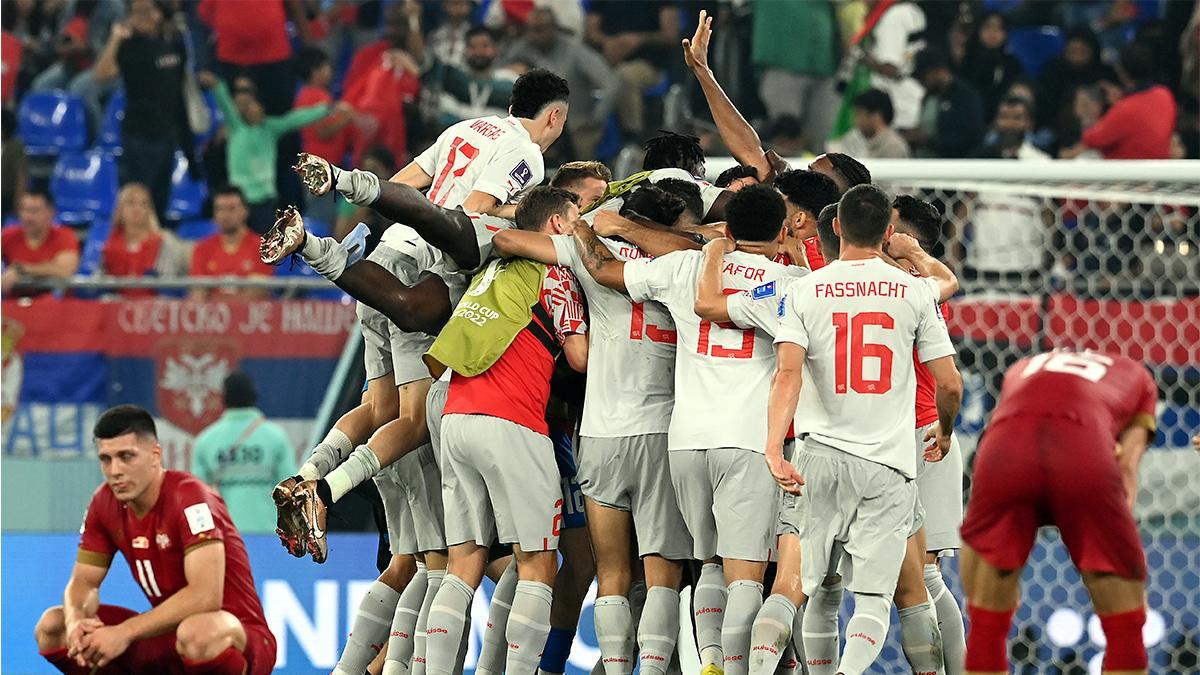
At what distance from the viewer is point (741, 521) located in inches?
272

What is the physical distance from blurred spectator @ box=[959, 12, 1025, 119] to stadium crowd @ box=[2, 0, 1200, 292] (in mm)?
16

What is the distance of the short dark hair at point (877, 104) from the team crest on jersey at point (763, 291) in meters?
6.71

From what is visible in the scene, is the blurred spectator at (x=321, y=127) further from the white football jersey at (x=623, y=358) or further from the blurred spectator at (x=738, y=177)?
the white football jersey at (x=623, y=358)

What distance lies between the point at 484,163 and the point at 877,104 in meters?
6.28

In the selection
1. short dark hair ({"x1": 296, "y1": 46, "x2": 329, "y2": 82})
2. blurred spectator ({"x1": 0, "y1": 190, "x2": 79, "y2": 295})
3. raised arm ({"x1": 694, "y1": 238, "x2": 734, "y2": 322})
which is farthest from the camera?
short dark hair ({"x1": 296, "y1": 46, "x2": 329, "y2": 82})

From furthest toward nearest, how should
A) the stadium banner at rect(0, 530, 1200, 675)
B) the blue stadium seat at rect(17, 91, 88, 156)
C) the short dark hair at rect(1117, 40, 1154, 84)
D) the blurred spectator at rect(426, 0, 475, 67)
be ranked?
the blue stadium seat at rect(17, 91, 88, 156) → the blurred spectator at rect(426, 0, 475, 67) → the short dark hair at rect(1117, 40, 1154, 84) → the stadium banner at rect(0, 530, 1200, 675)

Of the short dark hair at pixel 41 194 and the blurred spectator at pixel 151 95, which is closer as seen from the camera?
the short dark hair at pixel 41 194

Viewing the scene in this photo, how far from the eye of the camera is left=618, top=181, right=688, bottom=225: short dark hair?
7324 mm

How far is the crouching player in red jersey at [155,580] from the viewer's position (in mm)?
7891

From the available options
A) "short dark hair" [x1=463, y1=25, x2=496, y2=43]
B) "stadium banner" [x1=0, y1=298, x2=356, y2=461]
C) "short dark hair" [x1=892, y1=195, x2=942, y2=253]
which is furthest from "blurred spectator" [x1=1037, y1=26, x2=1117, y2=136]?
"short dark hair" [x1=892, y1=195, x2=942, y2=253]

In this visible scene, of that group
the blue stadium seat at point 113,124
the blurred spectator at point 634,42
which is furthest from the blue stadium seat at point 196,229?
the blurred spectator at point 634,42

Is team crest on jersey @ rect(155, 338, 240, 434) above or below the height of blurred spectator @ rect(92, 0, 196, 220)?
below

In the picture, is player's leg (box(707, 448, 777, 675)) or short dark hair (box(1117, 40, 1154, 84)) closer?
player's leg (box(707, 448, 777, 675))

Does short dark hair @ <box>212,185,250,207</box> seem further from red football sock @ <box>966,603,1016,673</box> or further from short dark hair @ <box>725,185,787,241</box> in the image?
red football sock @ <box>966,603,1016,673</box>
